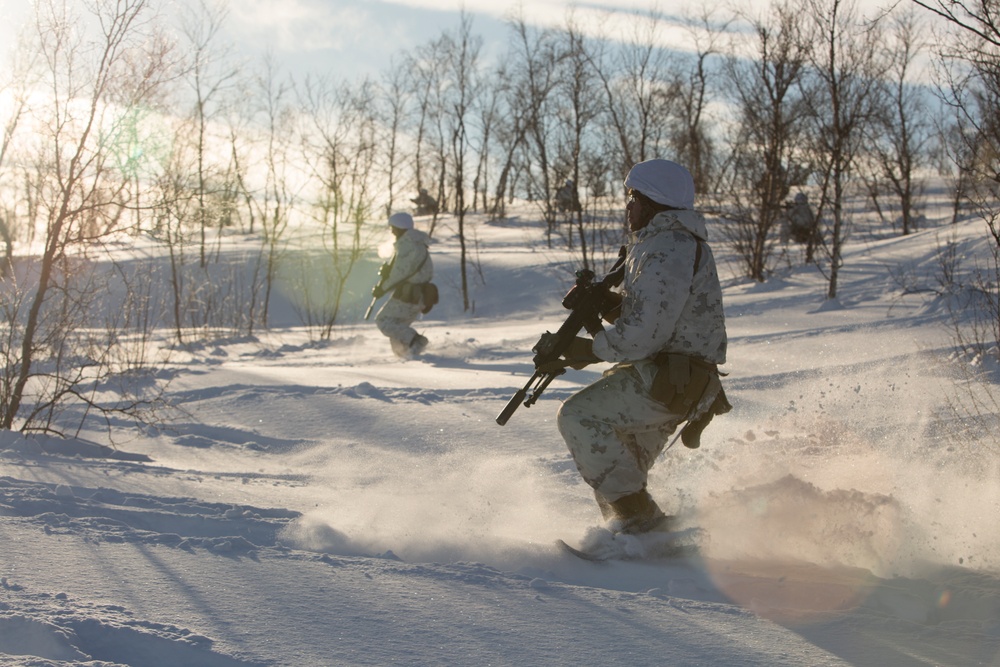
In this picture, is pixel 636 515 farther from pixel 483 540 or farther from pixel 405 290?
pixel 405 290

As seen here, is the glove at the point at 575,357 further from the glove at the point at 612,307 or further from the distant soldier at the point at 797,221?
the distant soldier at the point at 797,221

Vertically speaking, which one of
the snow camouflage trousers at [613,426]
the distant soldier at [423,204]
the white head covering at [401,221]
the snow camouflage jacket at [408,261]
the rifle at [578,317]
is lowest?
the snow camouflage trousers at [613,426]

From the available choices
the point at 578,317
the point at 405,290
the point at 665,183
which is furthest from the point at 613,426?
the point at 405,290

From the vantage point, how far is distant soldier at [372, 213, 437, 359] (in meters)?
11.1

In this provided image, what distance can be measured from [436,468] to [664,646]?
9.99 ft

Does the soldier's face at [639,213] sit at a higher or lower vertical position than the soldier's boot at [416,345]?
higher

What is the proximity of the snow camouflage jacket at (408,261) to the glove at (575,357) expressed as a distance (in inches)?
301

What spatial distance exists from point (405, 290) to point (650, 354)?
7913 millimetres

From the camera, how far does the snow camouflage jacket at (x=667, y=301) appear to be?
10.8ft

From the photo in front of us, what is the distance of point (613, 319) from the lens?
3.71 metres

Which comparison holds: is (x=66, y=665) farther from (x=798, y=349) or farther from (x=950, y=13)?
(x=798, y=349)

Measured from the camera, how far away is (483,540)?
3.47 meters

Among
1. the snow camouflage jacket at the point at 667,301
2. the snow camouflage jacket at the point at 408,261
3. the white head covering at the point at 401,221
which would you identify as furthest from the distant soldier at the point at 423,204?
the snow camouflage jacket at the point at 667,301

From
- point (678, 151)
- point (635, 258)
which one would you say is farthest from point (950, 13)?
point (678, 151)
